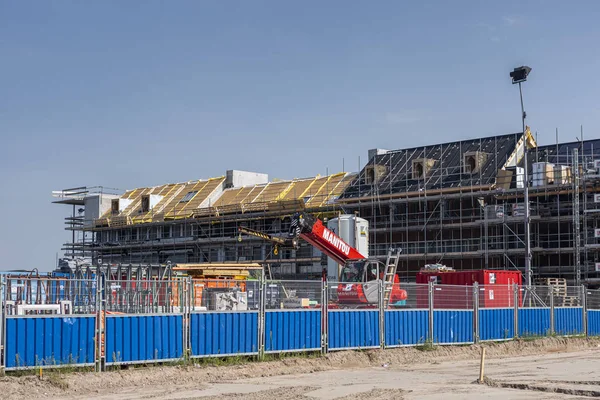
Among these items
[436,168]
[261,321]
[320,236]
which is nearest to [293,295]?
[261,321]

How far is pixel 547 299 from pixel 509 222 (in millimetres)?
17803

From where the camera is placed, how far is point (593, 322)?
1474 inches

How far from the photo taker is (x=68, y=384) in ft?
63.7

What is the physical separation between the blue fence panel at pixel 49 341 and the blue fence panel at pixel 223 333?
291cm

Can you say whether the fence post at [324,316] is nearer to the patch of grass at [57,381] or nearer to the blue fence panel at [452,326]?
the blue fence panel at [452,326]

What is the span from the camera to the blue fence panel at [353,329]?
25984mm

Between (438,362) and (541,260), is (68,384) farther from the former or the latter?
(541,260)

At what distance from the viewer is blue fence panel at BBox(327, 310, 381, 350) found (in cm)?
2598

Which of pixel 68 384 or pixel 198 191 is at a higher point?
pixel 198 191

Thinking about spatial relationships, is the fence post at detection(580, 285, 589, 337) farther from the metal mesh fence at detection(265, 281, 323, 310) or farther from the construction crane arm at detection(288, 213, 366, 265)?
the metal mesh fence at detection(265, 281, 323, 310)

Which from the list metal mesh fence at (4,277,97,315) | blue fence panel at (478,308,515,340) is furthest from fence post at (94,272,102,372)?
blue fence panel at (478,308,515,340)

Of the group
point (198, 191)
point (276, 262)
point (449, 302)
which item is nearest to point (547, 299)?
point (449, 302)

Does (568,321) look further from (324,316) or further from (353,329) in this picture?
(324,316)

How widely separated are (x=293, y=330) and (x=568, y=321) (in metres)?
15.2
